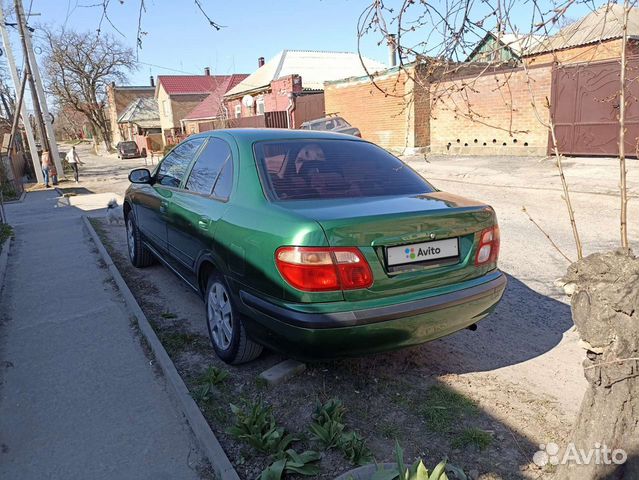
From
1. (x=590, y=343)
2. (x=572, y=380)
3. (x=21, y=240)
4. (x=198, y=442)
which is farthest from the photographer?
(x=21, y=240)

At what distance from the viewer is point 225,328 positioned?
344 cm

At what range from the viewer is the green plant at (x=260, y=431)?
2.48 metres

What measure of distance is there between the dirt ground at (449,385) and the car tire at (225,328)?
0.40ft

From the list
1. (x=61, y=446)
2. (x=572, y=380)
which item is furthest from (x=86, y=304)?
(x=572, y=380)

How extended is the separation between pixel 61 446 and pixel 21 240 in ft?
21.5

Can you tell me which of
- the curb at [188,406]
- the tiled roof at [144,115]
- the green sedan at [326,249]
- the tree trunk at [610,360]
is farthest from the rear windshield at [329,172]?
the tiled roof at [144,115]

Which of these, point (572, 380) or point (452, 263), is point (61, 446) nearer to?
point (452, 263)

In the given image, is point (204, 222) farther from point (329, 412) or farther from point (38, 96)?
point (38, 96)

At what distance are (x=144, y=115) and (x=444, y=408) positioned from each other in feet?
183

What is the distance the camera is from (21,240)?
7980mm

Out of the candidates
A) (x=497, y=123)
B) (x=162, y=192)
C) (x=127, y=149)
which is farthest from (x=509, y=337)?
(x=127, y=149)

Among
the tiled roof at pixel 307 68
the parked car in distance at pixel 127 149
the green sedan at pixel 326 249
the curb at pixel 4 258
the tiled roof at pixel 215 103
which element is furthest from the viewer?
the tiled roof at pixel 215 103

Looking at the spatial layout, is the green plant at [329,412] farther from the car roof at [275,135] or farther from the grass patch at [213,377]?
the car roof at [275,135]

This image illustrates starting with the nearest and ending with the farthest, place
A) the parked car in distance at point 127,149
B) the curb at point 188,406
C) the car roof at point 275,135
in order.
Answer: the curb at point 188,406
the car roof at point 275,135
the parked car in distance at point 127,149
